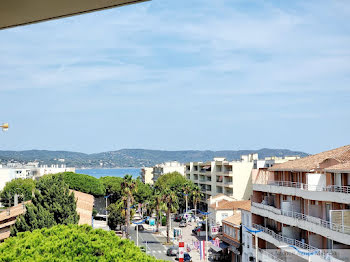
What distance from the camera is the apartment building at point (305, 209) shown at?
81.1 ft

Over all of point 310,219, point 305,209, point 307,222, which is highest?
point 305,209

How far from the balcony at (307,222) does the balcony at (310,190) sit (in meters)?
1.16

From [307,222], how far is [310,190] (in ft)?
5.97

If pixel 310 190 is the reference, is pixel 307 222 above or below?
below

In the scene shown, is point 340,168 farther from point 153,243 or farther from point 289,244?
point 153,243

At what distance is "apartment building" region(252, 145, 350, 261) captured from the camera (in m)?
24.7

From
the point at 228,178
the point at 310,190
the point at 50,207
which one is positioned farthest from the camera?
the point at 228,178

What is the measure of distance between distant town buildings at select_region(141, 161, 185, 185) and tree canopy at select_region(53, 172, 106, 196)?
29596 millimetres

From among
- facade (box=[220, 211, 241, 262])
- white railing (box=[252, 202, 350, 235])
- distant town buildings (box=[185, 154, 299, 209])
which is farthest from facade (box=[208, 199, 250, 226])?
white railing (box=[252, 202, 350, 235])

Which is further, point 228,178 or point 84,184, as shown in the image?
point 84,184

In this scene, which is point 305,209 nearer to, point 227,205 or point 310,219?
point 310,219

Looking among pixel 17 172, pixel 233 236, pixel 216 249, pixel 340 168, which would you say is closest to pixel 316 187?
pixel 340 168

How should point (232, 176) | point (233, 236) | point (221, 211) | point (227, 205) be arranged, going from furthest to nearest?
point (232, 176) → point (227, 205) → point (221, 211) → point (233, 236)

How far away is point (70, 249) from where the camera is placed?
2073 centimetres
